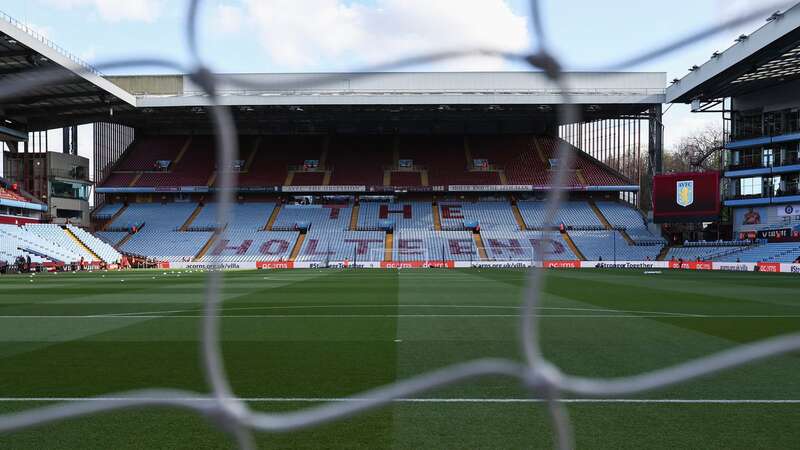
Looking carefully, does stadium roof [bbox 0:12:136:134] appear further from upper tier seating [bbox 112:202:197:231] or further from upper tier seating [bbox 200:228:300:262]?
upper tier seating [bbox 112:202:197:231]

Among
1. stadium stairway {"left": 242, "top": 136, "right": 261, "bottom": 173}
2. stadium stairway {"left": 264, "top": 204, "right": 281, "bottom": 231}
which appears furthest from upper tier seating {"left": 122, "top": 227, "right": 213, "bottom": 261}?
stadium stairway {"left": 242, "top": 136, "right": 261, "bottom": 173}

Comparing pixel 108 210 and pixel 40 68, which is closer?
pixel 40 68

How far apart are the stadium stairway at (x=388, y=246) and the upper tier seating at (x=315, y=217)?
3.34m

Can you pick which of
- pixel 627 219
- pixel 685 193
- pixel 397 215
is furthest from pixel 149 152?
pixel 685 193

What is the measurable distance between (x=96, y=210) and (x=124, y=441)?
160 ft

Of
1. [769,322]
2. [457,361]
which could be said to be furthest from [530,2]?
[769,322]

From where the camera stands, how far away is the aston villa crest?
34594mm

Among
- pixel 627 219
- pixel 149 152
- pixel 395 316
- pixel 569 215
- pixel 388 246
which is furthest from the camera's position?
pixel 149 152

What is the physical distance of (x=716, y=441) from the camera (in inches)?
138

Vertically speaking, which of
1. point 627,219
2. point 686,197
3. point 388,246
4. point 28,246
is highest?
point 686,197

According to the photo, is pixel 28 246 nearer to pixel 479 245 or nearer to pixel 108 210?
pixel 108 210

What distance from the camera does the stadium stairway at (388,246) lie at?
4009 cm

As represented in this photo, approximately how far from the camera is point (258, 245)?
4128 centimetres

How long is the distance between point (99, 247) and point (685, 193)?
1373 inches
